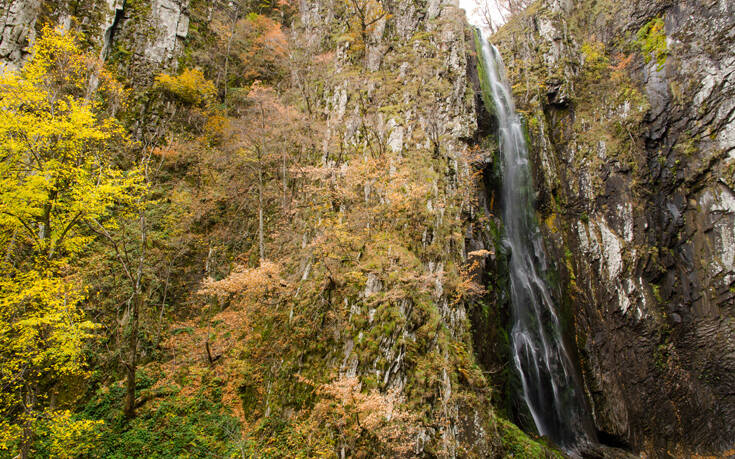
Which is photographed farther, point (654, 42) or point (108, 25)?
point (108, 25)

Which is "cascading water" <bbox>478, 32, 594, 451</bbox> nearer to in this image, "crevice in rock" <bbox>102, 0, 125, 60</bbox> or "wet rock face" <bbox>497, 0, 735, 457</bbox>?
"wet rock face" <bbox>497, 0, 735, 457</bbox>

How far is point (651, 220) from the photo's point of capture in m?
13.6

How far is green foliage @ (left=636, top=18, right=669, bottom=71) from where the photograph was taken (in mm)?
14386

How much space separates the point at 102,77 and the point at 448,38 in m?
16.4

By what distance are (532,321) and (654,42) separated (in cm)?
1434

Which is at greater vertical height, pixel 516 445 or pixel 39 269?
pixel 39 269

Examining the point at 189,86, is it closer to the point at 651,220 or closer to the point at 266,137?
the point at 266,137

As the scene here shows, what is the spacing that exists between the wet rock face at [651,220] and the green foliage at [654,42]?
146mm

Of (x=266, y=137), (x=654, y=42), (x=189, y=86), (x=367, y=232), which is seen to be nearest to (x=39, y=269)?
(x=266, y=137)

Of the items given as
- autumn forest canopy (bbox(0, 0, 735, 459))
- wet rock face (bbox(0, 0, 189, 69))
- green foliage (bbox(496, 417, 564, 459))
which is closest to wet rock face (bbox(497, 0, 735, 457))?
autumn forest canopy (bbox(0, 0, 735, 459))

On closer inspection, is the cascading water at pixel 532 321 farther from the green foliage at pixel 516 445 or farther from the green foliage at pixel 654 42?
the green foliage at pixel 654 42

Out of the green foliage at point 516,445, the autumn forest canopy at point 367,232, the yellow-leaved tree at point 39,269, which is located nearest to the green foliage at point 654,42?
the autumn forest canopy at point 367,232

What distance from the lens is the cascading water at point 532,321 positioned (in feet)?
39.1

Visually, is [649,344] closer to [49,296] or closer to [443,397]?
[443,397]
